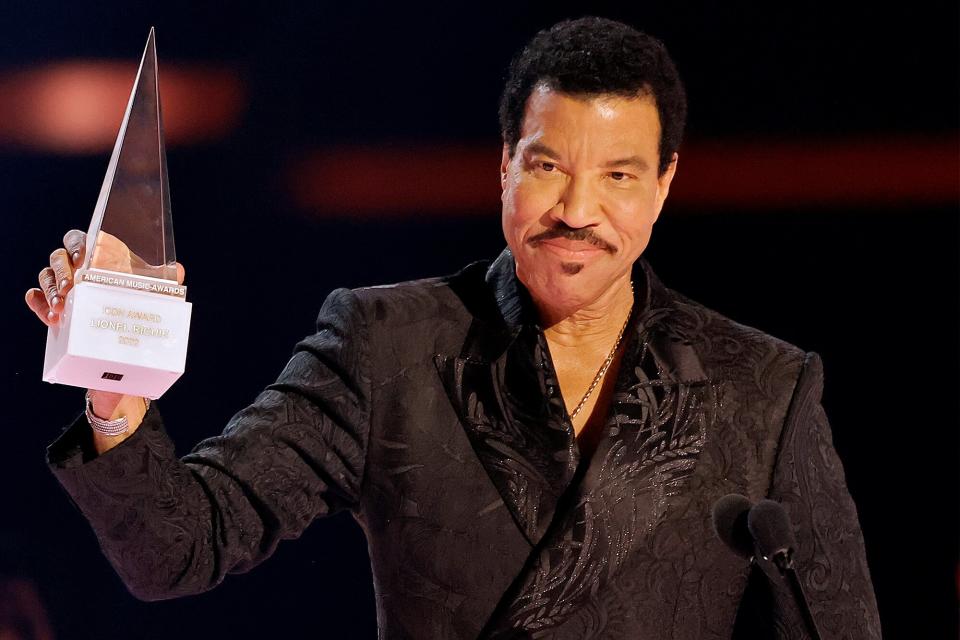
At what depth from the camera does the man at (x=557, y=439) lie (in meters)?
1.71

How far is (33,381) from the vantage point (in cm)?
245

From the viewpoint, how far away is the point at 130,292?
135 centimetres

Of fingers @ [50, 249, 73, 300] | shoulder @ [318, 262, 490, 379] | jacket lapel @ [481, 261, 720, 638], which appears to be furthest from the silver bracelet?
jacket lapel @ [481, 261, 720, 638]

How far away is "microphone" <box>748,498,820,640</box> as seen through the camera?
1384 millimetres

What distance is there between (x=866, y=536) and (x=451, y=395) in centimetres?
124

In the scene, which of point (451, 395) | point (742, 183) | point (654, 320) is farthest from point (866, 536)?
point (451, 395)

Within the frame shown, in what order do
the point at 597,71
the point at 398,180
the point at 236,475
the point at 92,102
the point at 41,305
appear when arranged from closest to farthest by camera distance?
the point at 41,305
the point at 236,475
the point at 597,71
the point at 92,102
the point at 398,180

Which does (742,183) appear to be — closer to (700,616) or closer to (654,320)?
(654,320)

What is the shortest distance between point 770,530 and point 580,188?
1.79 feet

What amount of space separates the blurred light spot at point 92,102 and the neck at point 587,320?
942mm

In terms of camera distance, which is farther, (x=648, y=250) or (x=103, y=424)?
(x=648, y=250)

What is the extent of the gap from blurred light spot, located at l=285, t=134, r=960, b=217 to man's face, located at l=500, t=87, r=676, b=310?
0.87m

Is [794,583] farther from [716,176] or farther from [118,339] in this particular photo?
[716,176]

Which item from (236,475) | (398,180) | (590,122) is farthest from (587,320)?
(398,180)
